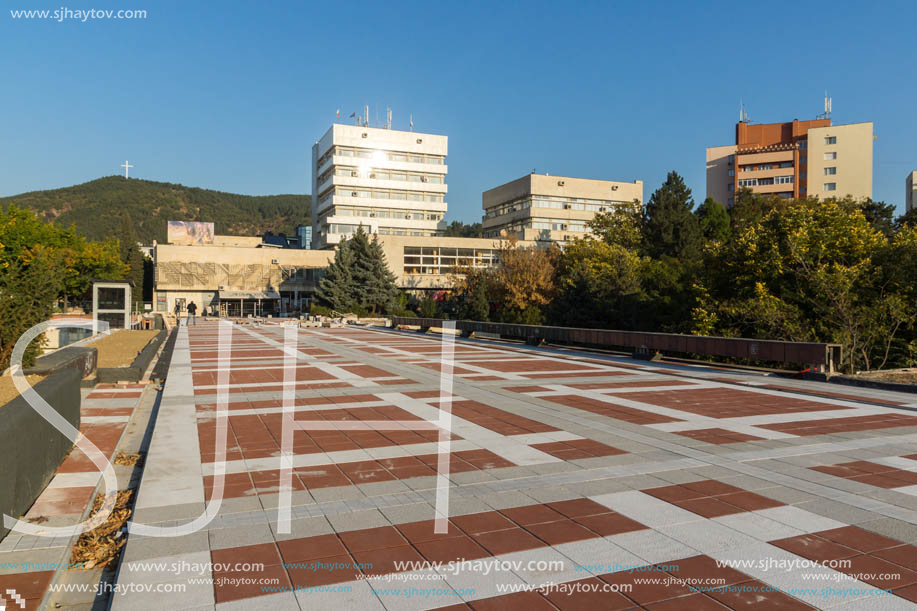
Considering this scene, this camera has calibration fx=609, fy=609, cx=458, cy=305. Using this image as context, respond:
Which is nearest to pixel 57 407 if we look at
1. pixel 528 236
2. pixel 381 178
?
pixel 528 236

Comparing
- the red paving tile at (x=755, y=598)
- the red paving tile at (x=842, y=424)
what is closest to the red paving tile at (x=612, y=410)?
the red paving tile at (x=842, y=424)

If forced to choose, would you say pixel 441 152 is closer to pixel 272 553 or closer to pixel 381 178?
pixel 381 178

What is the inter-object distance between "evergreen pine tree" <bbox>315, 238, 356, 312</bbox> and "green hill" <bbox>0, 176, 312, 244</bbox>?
6849 cm

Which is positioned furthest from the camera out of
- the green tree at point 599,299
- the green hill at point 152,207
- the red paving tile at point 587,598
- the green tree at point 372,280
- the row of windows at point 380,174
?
Result: the green hill at point 152,207

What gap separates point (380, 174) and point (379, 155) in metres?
2.67

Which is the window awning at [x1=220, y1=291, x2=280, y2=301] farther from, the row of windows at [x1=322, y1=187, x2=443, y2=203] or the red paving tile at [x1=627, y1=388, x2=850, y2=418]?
the red paving tile at [x1=627, y1=388, x2=850, y2=418]

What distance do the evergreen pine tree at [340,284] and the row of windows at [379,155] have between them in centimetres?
3101

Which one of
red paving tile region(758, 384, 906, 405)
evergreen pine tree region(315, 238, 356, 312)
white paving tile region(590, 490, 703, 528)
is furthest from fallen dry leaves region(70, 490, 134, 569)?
evergreen pine tree region(315, 238, 356, 312)

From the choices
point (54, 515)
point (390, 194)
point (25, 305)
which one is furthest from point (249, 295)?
point (54, 515)

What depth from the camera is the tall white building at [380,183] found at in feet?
270

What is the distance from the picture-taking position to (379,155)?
84812 millimetres

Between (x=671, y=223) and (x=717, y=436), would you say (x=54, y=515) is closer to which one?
(x=717, y=436)

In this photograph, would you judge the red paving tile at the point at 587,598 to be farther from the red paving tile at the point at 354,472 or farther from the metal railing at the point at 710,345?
the metal railing at the point at 710,345

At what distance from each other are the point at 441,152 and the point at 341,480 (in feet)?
285
